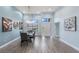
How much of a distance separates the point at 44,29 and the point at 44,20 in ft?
4.19

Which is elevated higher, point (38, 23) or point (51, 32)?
point (38, 23)

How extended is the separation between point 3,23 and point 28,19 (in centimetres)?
910

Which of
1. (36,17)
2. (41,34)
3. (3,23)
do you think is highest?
(36,17)

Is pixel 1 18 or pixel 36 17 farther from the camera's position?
pixel 36 17

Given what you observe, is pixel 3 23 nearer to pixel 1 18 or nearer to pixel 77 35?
pixel 1 18

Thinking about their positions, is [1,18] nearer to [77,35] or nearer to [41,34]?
[77,35]

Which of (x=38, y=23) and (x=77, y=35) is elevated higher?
(x=38, y=23)

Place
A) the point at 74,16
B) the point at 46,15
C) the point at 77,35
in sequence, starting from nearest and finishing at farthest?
the point at 77,35
the point at 74,16
the point at 46,15

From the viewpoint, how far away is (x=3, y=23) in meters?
7.26

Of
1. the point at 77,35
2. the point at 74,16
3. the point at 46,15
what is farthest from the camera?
the point at 46,15

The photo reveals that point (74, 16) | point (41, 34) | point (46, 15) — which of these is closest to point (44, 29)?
point (41, 34)

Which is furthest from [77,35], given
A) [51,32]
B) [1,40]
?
[51,32]
